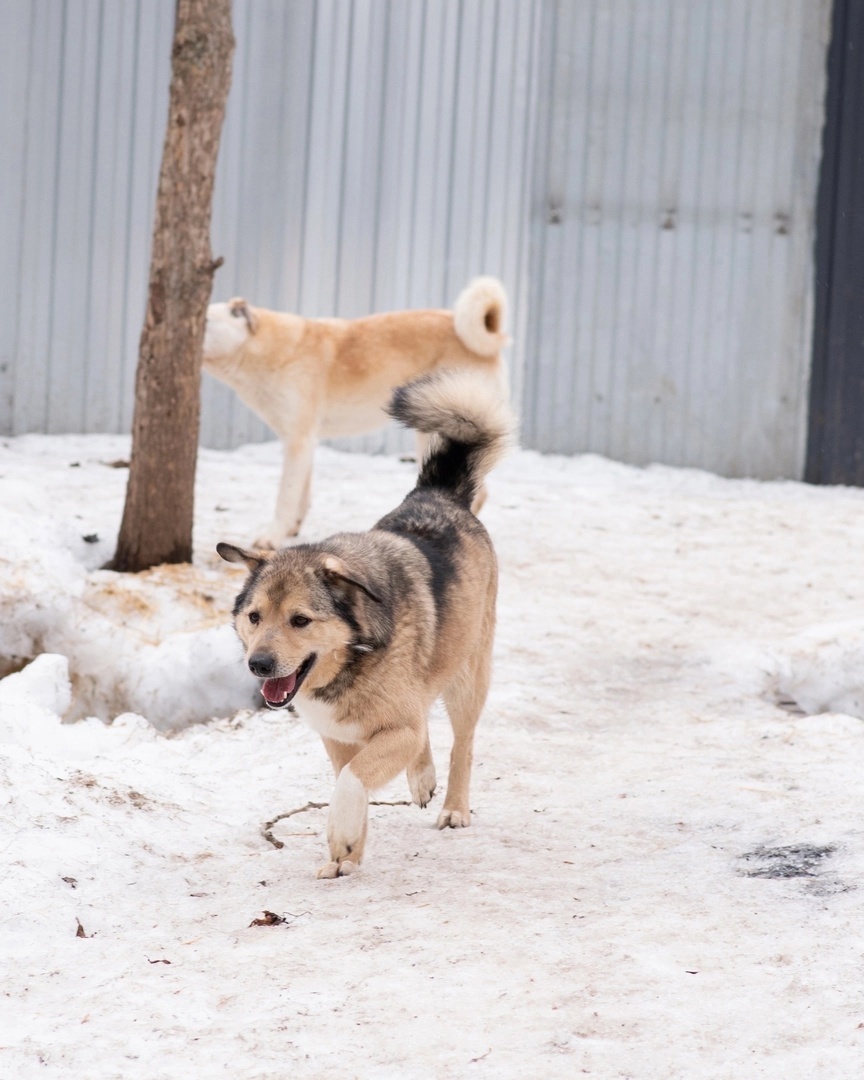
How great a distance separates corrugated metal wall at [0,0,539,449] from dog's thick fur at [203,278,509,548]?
2.15 meters

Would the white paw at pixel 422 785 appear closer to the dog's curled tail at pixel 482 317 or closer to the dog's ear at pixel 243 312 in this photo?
the dog's ear at pixel 243 312

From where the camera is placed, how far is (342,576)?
3.72 meters

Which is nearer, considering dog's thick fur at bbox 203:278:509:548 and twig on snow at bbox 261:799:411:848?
twig on snow at bbox 261:799:411:848

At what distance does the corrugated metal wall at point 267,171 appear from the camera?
1020 centimetres

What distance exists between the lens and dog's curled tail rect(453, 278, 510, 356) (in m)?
8.47

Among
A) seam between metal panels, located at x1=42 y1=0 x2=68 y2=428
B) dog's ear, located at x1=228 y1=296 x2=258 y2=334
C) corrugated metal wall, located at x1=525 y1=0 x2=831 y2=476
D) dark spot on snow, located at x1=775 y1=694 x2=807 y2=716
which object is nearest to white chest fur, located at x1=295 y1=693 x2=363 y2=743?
dark spot on snow, located at x1=775 y1=694 x2=807 y2=716

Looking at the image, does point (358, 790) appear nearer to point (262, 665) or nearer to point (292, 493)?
point (262, 665)

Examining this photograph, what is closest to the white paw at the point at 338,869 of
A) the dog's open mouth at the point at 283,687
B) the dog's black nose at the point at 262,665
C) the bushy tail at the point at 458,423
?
the dog's open mouth at the point at 283,687

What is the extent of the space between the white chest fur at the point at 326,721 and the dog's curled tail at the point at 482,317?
16.7 ft

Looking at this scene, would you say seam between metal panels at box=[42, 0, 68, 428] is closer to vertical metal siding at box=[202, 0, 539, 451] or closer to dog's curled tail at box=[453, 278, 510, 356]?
vertical metal siding at box=[202, 0, 539, 451]

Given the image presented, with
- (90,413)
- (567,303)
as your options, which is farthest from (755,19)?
(90,413)

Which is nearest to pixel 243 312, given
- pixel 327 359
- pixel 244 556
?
pixel 327 359

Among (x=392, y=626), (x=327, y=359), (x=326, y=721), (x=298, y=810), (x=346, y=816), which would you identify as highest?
(x=327, y=359)

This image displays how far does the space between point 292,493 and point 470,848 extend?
13.7 feet
